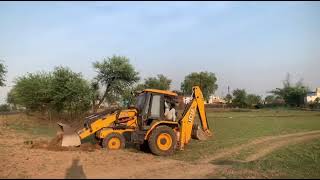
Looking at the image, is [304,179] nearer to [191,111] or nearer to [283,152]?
[283,152]

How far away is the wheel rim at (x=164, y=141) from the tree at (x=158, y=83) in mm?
64879

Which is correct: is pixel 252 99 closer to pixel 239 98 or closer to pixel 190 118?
pixel 239 98

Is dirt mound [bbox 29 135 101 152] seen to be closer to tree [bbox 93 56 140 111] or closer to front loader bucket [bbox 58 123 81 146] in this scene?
front loader bucket [bbox 58 123 81 146]

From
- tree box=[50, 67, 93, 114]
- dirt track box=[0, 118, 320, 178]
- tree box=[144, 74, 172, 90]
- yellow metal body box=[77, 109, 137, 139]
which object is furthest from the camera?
tree box=[144, 74, 172, 90]

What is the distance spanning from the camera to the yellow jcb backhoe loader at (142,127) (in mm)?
18094

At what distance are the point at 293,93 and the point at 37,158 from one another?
3966 inches

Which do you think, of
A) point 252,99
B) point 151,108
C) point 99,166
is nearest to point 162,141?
point 151,108

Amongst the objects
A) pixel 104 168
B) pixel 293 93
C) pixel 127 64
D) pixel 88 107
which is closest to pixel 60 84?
pixel 88 107

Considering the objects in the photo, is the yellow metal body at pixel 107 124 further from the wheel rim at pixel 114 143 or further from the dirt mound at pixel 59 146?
the dirt mound at pixel 59 146

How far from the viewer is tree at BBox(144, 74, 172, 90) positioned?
9036cm

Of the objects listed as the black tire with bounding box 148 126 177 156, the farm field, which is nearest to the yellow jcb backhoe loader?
the black tire with bounding box 148 126 177 156

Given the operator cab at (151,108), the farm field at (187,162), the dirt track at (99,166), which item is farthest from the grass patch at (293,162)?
the operator cab at (151,108)

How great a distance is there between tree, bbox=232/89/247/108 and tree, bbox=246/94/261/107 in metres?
1.24

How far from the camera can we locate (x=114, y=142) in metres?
18.8
